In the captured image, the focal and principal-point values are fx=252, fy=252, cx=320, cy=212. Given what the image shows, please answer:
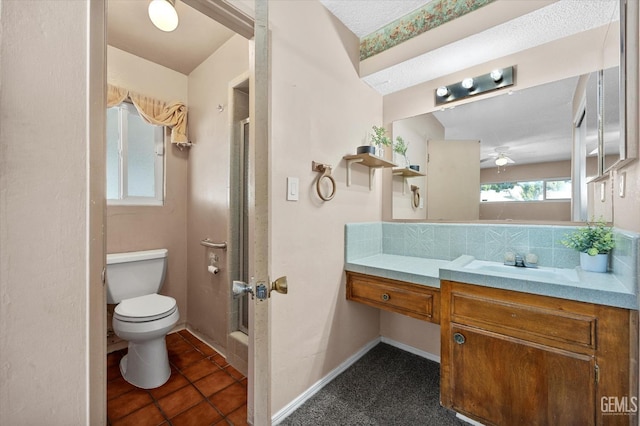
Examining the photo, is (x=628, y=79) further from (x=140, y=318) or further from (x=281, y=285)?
(x=140, y=318)

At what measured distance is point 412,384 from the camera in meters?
1.70

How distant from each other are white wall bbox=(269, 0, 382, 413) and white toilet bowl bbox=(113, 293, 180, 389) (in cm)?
90

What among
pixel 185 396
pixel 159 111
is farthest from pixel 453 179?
pixel 159 111

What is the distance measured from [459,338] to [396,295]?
1.34 feet

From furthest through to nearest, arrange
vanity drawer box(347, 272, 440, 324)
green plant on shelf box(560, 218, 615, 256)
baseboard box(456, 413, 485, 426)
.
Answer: vanity drawer box(347, 272, 440, 324) → baseboard box(456, 413, 485, 426) → green plant on shelf box(560, 218, 615, 256)

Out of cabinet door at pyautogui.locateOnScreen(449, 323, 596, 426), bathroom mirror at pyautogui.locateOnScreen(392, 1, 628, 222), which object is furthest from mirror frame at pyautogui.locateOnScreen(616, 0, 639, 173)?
cabinet door at pyautogui.locateOnScreen(449, 323, 596, 426)

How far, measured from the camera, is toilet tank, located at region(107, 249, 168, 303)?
1.93 meters

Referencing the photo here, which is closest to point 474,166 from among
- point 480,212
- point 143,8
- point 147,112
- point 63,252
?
point 480,212

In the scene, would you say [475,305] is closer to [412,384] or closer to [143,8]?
[412,384]

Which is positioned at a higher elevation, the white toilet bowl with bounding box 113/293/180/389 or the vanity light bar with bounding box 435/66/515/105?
the vanity light bar with bounding box 435/66/515/105

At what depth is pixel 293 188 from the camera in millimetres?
1458

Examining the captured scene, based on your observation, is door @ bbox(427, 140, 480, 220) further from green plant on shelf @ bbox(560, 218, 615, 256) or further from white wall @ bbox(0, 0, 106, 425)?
white wall @ bbox(0, 0, 106, 425)

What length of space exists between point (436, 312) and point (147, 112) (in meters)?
2.70

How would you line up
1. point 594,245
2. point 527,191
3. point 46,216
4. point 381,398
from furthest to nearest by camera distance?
point 527,191 < point 381,398 < point 594,245 < point 46,216
